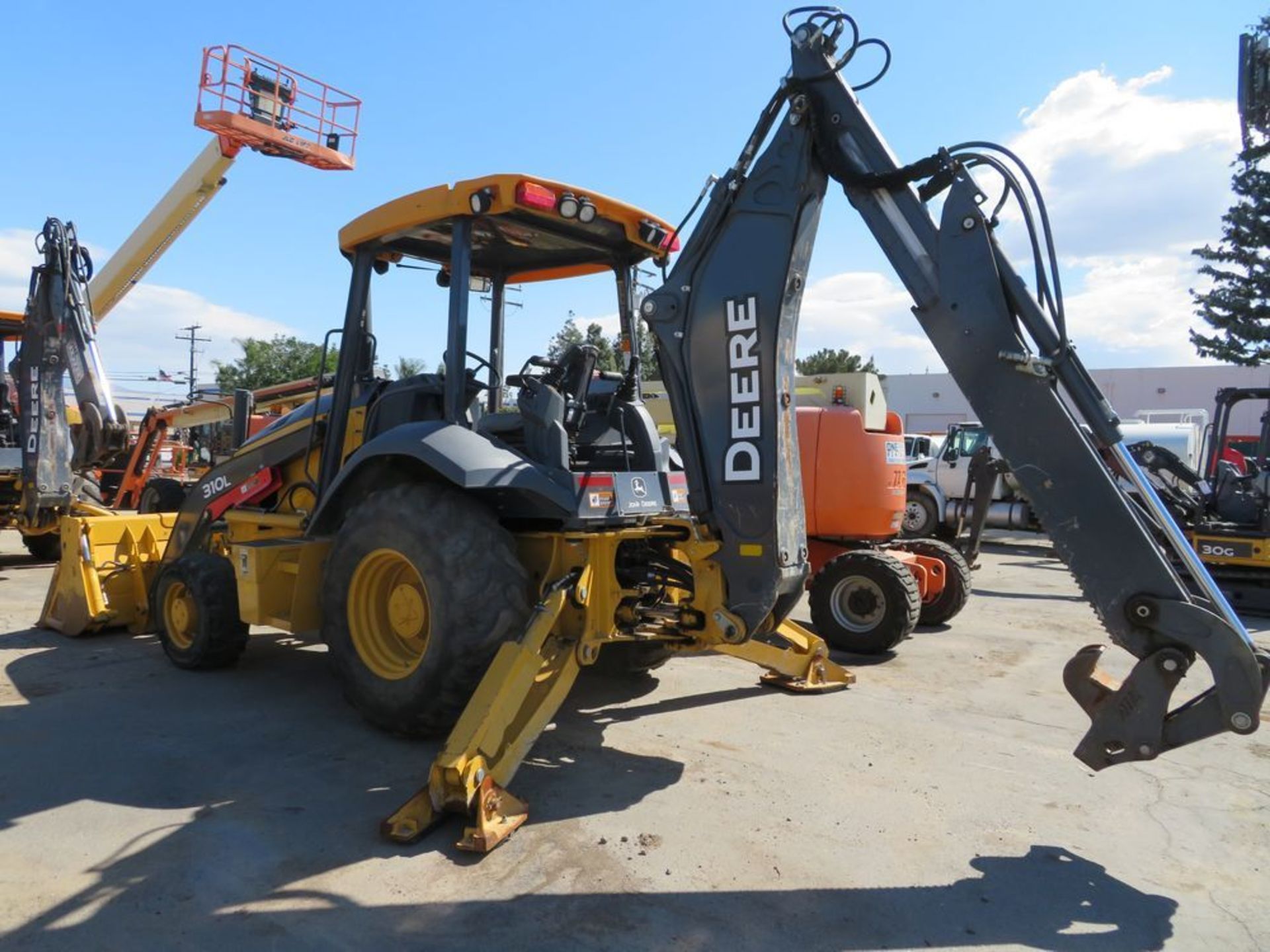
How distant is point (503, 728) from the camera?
3.69 m

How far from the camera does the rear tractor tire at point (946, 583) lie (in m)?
7.93

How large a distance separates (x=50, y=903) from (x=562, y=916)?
1720 mm

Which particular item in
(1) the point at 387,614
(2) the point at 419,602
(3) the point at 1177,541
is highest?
(3) the point at 1177,541

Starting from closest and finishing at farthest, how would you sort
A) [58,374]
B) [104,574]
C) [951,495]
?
1. [104,574]
2. [58,374]
3. [951,495]

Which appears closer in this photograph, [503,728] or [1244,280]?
[503,728]

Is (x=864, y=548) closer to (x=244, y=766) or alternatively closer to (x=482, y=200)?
(x=482, y=200)

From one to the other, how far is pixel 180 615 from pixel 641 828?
12.7 feet

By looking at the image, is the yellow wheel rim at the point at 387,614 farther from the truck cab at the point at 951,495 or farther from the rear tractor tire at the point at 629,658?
the truck cab at the point at 951,495

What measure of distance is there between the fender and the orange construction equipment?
3132 mm

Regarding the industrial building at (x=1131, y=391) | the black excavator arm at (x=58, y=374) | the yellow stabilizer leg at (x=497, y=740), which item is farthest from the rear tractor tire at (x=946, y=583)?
the industrial building at (x=1131, y=391)

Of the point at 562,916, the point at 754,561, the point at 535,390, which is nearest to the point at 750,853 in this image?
the point at 562,916

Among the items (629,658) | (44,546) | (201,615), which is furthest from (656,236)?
(44,546)

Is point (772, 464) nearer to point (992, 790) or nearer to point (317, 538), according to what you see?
point (992, 790)

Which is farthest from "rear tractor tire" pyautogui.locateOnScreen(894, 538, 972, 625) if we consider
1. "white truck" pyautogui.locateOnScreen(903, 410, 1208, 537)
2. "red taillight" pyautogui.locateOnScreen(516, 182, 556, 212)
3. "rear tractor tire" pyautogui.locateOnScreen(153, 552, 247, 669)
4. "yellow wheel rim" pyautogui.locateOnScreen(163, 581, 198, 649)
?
"white truck" pyautogui.locateOnScreen(903, 410, 1208, 537)
